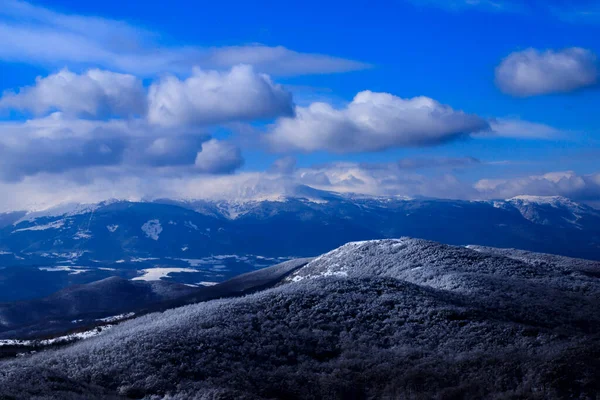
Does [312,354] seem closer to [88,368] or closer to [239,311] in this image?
[239,311]

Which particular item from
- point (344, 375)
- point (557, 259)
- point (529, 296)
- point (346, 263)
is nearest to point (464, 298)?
point (529, 296)

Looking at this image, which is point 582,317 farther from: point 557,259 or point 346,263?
point 557,259

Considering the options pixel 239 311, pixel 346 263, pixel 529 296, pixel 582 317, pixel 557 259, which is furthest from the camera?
pixel 557 259

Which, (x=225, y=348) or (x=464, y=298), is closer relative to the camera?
(x=225, y=348)

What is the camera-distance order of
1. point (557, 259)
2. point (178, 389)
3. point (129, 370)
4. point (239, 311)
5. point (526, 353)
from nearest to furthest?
point (178, 389), point (129, 370), point (526, 353), point (239, 311), point (557, 259)

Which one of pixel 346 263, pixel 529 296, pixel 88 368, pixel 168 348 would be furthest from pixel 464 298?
pixel 346 263

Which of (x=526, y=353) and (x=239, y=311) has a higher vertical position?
(x=239, y=311)
